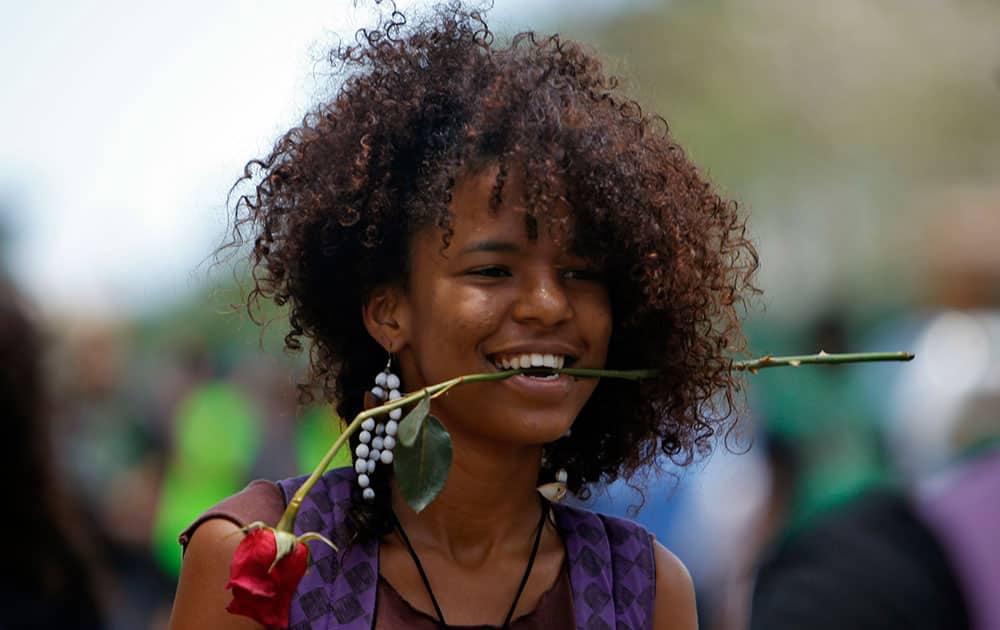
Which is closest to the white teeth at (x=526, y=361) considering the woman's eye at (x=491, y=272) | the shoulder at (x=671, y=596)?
the woman's eye at (x=491, y=272)

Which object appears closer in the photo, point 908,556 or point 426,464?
point 908,556

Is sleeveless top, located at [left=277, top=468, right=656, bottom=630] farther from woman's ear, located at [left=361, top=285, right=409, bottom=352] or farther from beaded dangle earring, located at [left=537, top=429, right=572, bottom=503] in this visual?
woman's ear, located at [left=361, top=285, right=409, bottom=352]

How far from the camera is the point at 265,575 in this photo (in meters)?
2.37

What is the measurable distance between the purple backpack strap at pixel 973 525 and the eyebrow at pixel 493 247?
3.52ft

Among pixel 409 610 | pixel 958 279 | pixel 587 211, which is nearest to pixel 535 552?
pixel 409 610

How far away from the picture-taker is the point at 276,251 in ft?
10.2

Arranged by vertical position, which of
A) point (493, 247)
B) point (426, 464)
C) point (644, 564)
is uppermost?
point (493, 247)

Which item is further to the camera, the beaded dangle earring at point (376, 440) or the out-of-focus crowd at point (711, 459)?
the beaded dangle earring at point (376, 440)

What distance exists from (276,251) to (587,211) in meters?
0.65

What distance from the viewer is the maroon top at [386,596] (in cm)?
288

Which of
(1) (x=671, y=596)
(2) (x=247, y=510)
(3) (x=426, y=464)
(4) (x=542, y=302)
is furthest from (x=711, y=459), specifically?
(3) (x=426, y=464)

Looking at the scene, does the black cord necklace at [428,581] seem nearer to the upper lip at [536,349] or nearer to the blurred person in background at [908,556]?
the upper lip at [536,349]

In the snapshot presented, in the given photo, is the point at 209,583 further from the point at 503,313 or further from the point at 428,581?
the point at 503,313

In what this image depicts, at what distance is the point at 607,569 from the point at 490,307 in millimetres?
624
